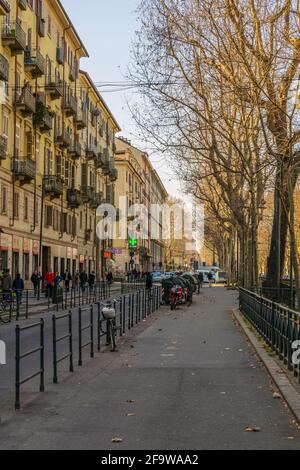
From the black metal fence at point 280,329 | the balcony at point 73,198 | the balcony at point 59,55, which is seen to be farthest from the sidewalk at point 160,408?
the balcony at point 73,198

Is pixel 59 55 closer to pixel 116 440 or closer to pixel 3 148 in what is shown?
pixel 3 148

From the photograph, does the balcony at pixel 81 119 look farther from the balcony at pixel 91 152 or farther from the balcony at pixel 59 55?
the balcony at pixel 59 55

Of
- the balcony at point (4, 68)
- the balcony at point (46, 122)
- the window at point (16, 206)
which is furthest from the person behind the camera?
the balcony at point (46, 122)

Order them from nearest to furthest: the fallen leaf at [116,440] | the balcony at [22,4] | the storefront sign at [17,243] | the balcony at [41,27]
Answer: the fallen leaf at [116,440]
the balcony at [22,4]
the storefront sign at [17,243]
the balcony at [41,27]

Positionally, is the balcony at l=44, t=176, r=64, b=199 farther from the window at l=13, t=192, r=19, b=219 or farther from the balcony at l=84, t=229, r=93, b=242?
the balcony at l=84, t=229, r=93, b=242

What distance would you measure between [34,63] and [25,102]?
315 cm

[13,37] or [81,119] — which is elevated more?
[81,119]

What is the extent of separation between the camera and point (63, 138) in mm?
52594

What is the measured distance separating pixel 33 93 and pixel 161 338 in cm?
2988

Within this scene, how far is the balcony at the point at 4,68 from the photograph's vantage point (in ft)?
118

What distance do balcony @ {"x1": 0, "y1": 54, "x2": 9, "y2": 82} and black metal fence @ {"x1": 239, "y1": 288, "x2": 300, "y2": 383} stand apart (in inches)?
873

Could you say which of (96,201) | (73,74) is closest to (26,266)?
(73,74)

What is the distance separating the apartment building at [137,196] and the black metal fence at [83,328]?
39.7 meters
